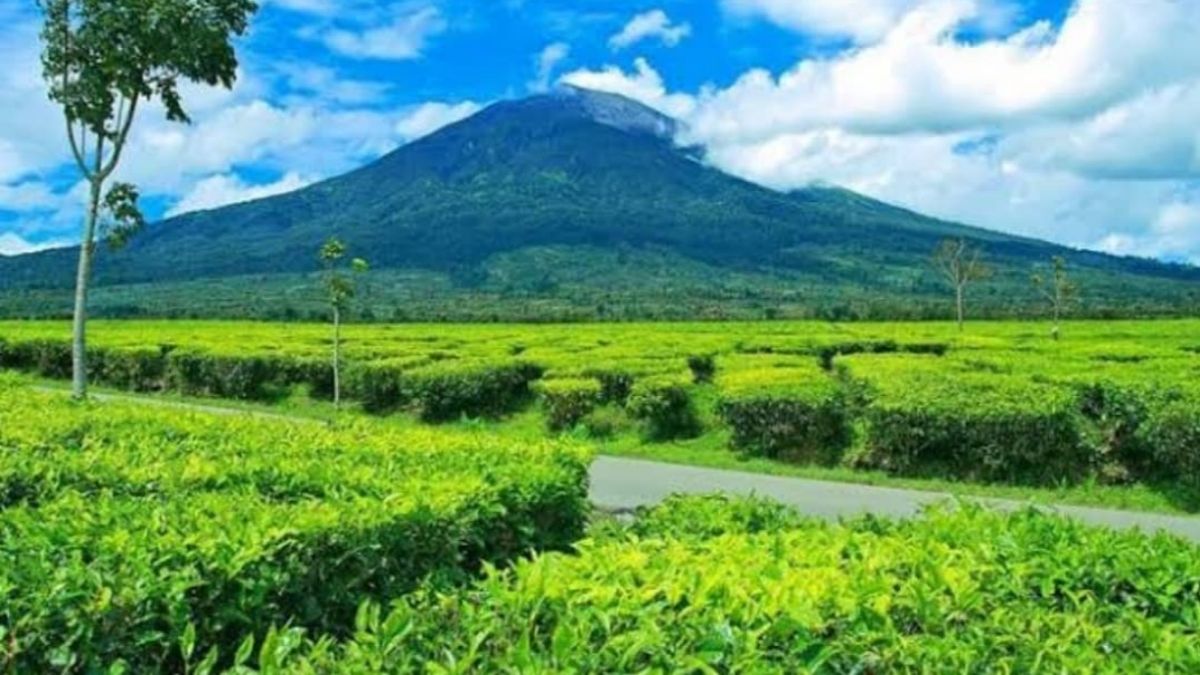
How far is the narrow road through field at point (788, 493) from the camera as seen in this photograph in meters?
11.9

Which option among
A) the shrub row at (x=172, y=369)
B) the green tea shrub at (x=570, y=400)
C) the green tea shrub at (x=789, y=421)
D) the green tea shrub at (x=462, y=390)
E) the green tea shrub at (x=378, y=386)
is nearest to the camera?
the green tea shrub at (x=789, y=421)

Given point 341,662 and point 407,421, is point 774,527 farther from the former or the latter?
point 407,421

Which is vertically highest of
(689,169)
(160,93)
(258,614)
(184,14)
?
(689,169)

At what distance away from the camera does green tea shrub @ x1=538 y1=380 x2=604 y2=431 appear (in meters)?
18.5

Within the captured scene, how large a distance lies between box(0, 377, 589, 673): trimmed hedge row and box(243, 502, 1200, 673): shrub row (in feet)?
2.49

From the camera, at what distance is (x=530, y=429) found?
63.3 ft

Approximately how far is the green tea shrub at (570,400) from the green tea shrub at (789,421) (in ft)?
9.30

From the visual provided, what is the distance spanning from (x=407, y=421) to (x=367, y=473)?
1441 cm

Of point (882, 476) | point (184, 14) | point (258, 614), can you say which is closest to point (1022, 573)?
point (258, 614)

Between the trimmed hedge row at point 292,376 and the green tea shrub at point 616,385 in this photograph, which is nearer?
the green tea shrub at point 616,385

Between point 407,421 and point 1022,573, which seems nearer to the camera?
point 1022,573

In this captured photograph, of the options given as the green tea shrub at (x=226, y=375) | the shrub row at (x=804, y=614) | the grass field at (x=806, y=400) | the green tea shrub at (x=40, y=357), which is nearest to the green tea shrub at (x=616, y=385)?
the grass field at (x=806, y=400)

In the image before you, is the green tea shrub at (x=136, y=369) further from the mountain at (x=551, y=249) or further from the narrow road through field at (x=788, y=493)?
the mountain at (x=551, y=249)

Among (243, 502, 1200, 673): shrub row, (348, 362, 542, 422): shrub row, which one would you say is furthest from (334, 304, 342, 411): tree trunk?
(243, 502, 1200, 673): shrub row
